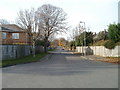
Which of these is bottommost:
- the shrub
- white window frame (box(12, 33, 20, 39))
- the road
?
the road

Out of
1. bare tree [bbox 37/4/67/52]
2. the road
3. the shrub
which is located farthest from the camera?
bare tree [bbox 37/4/67/52]

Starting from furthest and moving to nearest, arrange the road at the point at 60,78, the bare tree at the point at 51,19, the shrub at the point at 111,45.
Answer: the bare tree at the point at 51,19
the shrub at the point at 111,45
the road at the point at 60,78

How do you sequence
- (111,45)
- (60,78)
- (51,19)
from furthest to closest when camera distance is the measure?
(51,19), (111,45), (60,78)

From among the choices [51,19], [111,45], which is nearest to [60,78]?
[111,45]

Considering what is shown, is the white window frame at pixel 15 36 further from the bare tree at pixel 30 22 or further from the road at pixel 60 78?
the road at pixel 60 78

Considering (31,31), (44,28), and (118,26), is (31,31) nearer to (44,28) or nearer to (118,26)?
(44,28)

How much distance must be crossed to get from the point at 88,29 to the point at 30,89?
2111 inches

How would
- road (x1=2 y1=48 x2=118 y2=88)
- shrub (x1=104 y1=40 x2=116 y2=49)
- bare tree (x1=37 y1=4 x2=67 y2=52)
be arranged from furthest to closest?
bare tree (x1=37 y1=4 x2=67 y2=52) < shrub (x1=104 y1=40 x2=116 y2=49) < road (x1=2 y1=48 x2=118 y2=88)

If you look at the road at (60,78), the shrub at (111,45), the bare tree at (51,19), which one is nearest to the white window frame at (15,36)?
the bare tree at (51,19)

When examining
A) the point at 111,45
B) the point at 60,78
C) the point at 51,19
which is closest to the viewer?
the point at 60,78

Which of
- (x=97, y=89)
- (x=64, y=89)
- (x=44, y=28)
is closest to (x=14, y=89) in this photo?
(x=64, y=89)

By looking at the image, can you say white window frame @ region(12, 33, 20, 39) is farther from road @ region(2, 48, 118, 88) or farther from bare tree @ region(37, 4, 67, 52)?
Result: road @ region(2, 48, 118, 88)

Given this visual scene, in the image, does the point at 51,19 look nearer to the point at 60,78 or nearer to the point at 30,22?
the point at 30,22

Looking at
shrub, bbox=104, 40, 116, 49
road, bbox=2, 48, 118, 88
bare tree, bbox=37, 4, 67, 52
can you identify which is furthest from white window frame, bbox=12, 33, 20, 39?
road, bbox=2, 48, 118, 88
